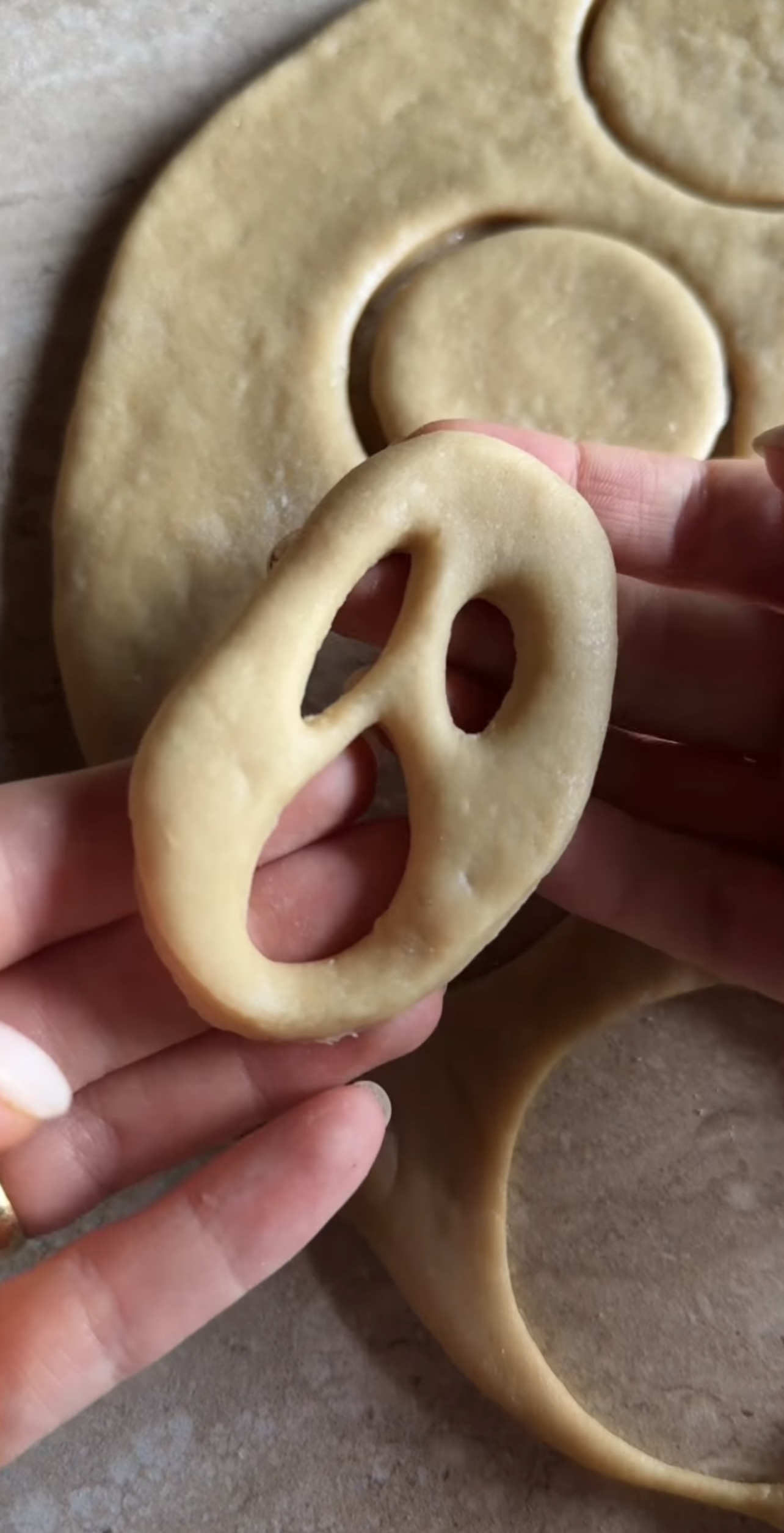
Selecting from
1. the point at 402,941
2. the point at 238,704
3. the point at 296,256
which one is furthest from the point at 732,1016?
the point at 296,256

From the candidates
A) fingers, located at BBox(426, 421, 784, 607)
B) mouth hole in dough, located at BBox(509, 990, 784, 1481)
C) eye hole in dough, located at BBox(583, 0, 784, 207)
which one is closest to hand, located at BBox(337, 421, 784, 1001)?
fingers, located at BBox(426, 421, 784, 607)

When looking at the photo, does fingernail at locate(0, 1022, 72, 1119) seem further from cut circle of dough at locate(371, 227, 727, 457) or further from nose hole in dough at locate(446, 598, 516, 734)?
cut circle of dough at locate(371, 227, 727, 457)

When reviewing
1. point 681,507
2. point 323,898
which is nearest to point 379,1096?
point 323,898

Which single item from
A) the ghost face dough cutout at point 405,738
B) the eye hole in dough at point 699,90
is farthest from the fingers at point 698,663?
the eye hole in dough at point 699,90

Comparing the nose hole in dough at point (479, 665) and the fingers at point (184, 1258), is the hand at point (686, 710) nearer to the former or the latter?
the nose hole in dough at point (479, 665)

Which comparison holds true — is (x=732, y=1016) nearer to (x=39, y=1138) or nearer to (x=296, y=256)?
(x=39, y=1138)
